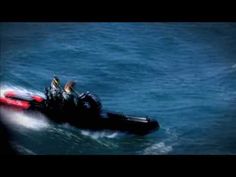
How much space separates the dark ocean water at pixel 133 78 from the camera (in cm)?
385

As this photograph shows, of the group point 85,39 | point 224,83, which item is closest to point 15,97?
point 85,39

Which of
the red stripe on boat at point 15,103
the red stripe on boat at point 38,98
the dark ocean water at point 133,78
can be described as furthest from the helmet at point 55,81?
the red stripe on boat at point 15,103

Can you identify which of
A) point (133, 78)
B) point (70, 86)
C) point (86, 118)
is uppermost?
point (133, 78)

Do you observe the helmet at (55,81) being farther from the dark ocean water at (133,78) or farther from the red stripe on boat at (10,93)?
the red stripe on boat at (10,93)

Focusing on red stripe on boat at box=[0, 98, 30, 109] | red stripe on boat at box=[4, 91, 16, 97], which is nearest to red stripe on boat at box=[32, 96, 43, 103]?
red stripe on boat at box=[0, 98, 30, 109]

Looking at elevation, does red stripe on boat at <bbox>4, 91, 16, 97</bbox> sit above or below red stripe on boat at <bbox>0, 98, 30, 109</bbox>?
above

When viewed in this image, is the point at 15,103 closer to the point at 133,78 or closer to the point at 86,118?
the point at 86,118

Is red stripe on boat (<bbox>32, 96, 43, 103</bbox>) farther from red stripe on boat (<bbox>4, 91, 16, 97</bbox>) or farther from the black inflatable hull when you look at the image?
red stripe on boat (<bbox>4, 91, 16, 97</bbox>)

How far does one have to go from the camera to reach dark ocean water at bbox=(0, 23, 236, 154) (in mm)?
3846

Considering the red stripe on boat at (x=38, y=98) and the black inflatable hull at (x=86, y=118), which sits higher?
the red stripe on boat at (x=38, y=98)

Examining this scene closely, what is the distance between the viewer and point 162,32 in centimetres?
397

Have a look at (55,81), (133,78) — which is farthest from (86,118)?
(133,78)

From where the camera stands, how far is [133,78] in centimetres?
392

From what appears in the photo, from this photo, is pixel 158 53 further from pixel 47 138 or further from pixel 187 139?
pixel 47 138
